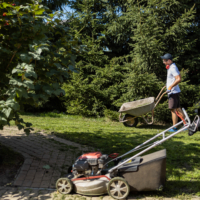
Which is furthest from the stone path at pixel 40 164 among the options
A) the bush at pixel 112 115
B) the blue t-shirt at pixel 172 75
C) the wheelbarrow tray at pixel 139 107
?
the bush at pixel 112 115

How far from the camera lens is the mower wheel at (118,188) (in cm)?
305

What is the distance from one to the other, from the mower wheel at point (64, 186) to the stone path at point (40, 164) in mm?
70

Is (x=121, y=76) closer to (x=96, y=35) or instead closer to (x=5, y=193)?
(x=96, y=35)

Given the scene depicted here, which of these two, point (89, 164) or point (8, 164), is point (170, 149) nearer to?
point (89, 164)

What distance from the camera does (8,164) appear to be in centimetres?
420

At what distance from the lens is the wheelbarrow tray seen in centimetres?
735

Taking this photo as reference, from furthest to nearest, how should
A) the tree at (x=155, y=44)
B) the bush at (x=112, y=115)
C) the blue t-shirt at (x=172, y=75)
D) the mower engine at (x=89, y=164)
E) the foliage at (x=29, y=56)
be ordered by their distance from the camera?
1. the bush at (x=112, y=115)
2. the tree at (x=155, y=44)
3. the blue t-shirt at (x=172, y=75)
4. the mower engine at (x=89, y=164)
5. the foliage at (x=29, y=56)

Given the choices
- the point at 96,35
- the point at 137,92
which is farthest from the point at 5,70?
the point at 96,35

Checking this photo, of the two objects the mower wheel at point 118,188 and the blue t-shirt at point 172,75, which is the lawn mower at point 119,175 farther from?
the blue t-shirt at point 172,75

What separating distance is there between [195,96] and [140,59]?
2.90 metres

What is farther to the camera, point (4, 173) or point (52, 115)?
point (52, 115)

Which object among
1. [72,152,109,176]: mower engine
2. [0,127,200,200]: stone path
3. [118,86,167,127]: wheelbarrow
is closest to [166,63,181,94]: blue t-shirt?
[118,86,167,127]: wheelbarrow

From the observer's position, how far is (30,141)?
5.69 meters

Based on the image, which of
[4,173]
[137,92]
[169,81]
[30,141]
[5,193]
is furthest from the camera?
[137,92]
